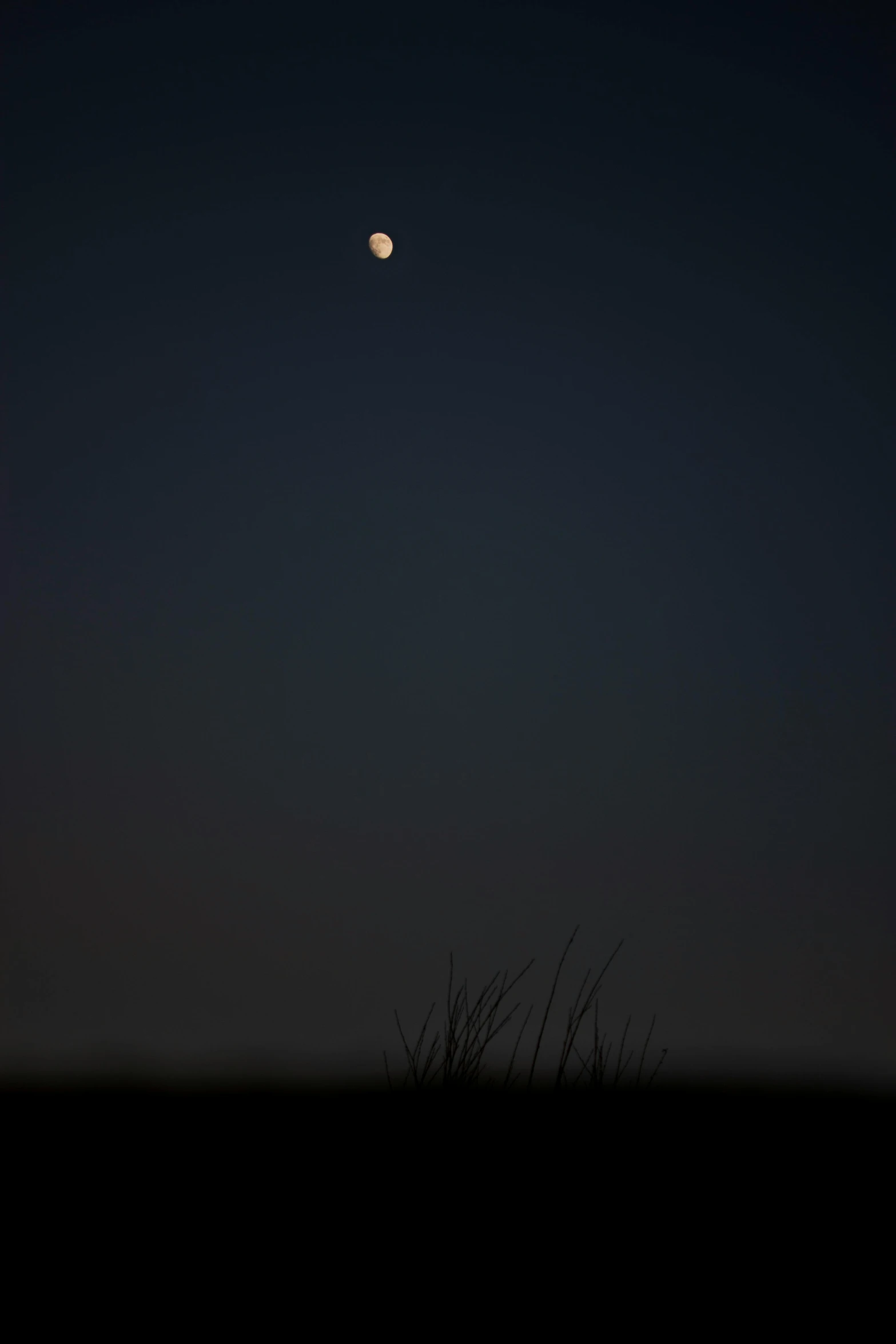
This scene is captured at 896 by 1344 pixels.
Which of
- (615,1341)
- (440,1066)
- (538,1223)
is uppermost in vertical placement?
(440,1066)

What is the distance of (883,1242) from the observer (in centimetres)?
310

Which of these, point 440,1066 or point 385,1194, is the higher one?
point 440,1066

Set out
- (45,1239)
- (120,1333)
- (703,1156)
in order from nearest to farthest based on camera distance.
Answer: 1. (120,1333)
2. (45,1239)
3. (703,1156)

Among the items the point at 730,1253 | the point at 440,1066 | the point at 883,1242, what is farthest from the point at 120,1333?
the point at 883,1242

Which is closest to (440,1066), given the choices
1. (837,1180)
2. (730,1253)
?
(730,1253)

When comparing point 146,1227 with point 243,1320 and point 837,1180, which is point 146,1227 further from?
point 837,1180

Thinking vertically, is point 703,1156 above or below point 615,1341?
above

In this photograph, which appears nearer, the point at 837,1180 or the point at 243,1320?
the point at 243,1320

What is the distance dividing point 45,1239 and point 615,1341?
60.9 inches

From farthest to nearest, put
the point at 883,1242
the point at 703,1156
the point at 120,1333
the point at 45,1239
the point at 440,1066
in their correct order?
1. the point at 703,1156
2. the point at 440,1066
3. the point at 883,1242
4. the point at 45,1239
5. the point at 120,1333

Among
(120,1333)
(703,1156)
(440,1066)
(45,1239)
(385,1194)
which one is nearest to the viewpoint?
(120,1333)

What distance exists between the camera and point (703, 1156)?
12.4ft

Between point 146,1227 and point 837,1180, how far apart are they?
2.67 metres

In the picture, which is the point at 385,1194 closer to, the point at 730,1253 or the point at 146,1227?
the point at 146,1227
